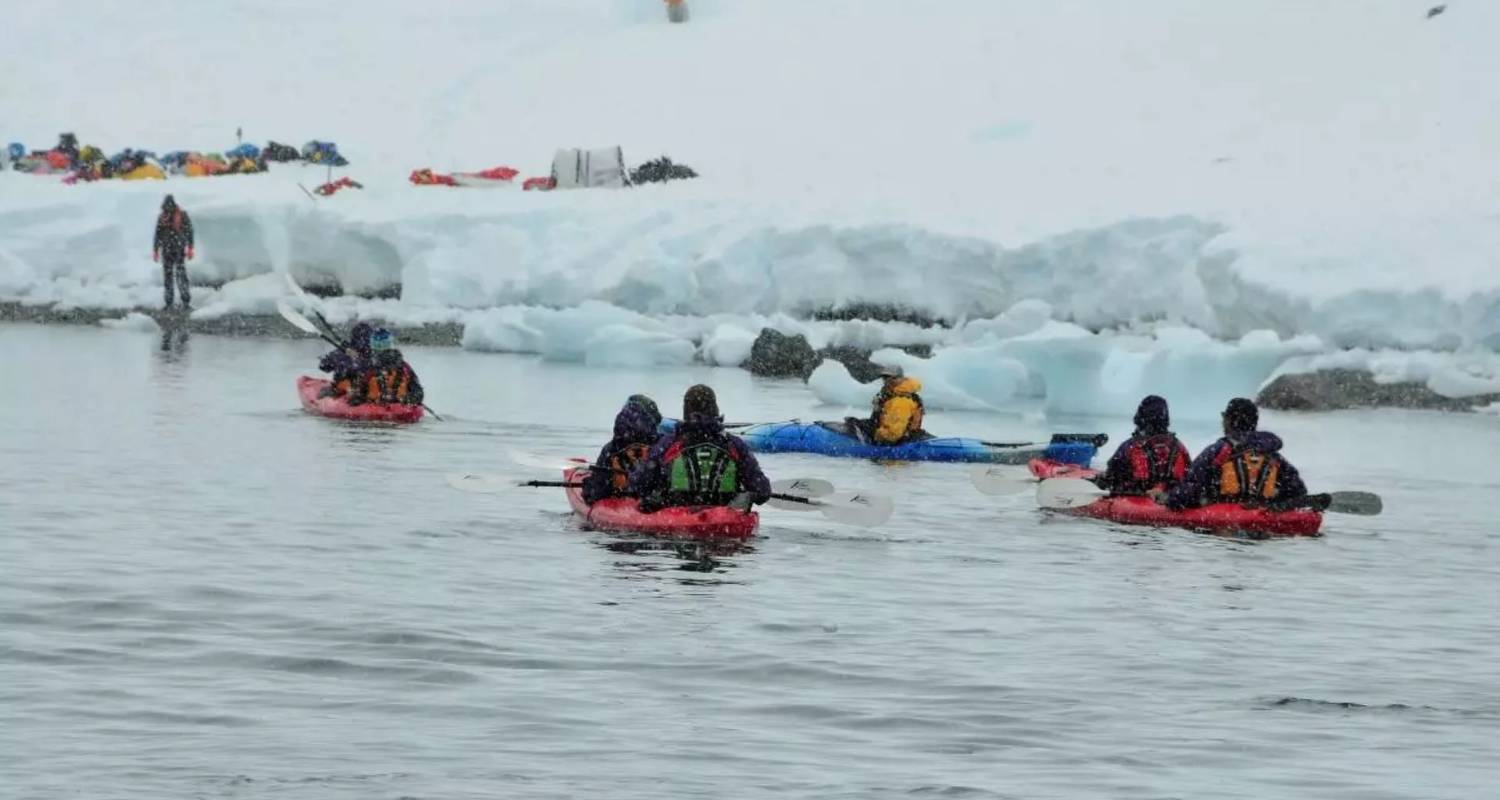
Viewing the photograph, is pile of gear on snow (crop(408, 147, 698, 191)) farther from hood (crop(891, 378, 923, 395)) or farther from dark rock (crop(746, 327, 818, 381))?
hood (crop(891, 378, 923, 395))

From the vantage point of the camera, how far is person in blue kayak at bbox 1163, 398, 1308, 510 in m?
16.1

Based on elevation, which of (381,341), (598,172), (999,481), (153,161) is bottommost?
(999,481)

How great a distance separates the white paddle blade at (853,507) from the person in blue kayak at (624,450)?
1231 mm

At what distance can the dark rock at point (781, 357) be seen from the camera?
3284cm

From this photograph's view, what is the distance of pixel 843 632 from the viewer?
12.0 meters

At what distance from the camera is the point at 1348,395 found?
29.4 m

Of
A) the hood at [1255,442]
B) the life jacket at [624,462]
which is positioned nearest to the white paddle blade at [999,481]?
the hood at [1255,442]

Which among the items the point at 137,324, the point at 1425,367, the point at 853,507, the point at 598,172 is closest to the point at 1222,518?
the point at 853,507

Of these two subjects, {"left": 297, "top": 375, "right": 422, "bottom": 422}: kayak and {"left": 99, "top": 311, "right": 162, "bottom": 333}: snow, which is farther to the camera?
{"left": 99, "top": 311, "right": 162, "bottom": 333}: snow

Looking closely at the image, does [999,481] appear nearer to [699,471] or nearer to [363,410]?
[699,471]

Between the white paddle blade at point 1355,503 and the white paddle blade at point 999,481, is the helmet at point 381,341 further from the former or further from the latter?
the white paddle blade at point 1355,503

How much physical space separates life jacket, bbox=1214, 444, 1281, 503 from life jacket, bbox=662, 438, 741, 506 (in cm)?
341

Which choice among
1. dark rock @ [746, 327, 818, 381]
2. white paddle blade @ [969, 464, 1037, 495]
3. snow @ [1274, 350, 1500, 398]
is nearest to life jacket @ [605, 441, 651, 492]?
white paddle blade @ [969, 464, 1037, 495]

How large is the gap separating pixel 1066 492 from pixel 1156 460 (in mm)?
708
